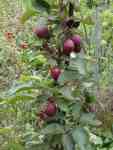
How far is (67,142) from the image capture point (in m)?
2.70

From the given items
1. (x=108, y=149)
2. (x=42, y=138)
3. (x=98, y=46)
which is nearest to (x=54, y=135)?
(x=42, y=138)

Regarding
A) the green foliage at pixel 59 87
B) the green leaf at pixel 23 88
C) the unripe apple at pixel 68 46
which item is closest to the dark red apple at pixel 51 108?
the green foliage at pixel 59 87

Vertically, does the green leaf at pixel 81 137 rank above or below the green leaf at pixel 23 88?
below

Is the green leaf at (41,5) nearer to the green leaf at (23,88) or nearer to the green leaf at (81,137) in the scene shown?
the green leaf at (23,88)

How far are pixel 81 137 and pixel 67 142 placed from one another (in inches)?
3.0

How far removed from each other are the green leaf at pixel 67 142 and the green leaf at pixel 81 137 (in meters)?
0.03

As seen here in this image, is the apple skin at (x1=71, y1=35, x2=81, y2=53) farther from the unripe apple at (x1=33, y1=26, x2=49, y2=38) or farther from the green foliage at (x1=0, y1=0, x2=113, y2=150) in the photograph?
the unripe apple at (x1=33, y1=26, x2=49, y2=38)

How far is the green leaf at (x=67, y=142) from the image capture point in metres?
2.70

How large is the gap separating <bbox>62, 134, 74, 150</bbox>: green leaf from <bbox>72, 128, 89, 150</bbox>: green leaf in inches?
1.3

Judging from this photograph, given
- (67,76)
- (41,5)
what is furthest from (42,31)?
(67,76)

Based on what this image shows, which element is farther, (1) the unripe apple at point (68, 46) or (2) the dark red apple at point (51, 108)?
(2) the dark red apple at point (51, 108)

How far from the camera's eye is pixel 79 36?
2.69 metres

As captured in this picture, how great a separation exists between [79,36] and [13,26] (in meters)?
4.15

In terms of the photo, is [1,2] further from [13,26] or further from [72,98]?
[72,98]
